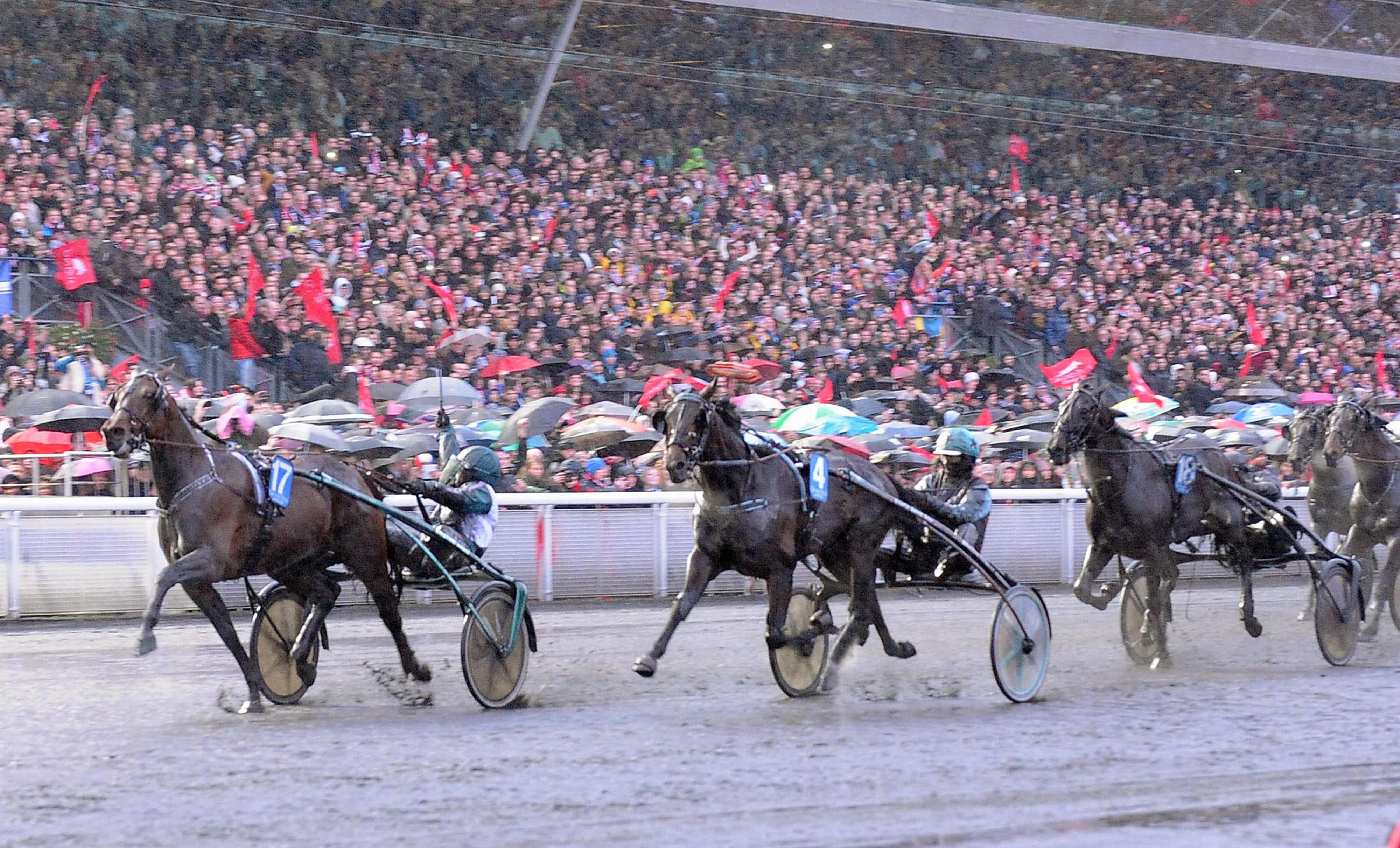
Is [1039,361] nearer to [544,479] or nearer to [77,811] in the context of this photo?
[544,479]

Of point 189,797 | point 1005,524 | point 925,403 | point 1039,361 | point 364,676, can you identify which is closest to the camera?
point 189,797

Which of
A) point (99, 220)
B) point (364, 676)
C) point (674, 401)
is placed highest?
point (99, 220)

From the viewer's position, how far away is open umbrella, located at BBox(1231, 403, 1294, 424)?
63.2ft

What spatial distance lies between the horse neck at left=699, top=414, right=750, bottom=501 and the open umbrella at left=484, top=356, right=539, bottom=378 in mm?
9110

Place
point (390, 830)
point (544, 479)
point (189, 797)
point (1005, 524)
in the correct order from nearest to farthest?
1. point (390, 830)
2. point (189, 797)
3. point (544, 479)
4. point (1005, 524)

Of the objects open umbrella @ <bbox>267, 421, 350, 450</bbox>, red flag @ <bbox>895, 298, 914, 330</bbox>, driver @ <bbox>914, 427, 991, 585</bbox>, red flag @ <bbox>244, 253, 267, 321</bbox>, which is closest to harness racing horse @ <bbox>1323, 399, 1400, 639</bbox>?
driver @ <bbox>914, 427, 991, 585</bbox>

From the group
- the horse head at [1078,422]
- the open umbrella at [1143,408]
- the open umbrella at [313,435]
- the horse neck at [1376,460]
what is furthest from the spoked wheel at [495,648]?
the open umbrella at [1143,408]

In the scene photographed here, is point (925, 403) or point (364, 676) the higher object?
point (925, 403)

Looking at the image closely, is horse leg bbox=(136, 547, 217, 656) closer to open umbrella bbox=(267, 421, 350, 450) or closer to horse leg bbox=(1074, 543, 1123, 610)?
horse leg bbox=(1074, 543, 1123, 610)

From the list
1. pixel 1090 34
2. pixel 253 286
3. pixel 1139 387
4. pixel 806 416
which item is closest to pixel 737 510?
pixel 806 416

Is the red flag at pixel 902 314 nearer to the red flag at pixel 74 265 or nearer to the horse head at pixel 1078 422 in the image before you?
the red flag at pixel 74 265

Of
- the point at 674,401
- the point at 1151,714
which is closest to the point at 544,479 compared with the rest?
the point at 674,401

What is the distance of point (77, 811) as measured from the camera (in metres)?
5.04

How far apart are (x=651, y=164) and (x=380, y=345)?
6.72 metres
